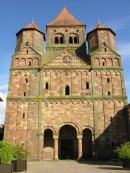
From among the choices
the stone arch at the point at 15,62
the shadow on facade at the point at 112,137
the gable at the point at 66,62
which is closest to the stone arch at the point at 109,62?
the gable at the point at 66,62

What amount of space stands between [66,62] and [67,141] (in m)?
11.4

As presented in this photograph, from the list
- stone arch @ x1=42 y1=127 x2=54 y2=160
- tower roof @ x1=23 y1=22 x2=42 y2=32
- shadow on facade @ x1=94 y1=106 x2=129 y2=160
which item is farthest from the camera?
tower roof @ x1=23 y1=22 x2=42 y2=32

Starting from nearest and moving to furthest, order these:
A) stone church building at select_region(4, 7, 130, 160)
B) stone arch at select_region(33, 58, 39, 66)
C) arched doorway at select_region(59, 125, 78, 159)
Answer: stone church building at select_region(4, 7, 130, 160)
arched doorway at select_region(59, 125, 78, 159)
stone arch at select_region(33, 58, 39, 66)

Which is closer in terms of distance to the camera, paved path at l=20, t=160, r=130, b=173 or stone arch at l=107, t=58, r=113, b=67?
paved path at l=20, t=160, r=130, b=173

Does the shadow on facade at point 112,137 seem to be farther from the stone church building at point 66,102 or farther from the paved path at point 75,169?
the paved path at point 75,169

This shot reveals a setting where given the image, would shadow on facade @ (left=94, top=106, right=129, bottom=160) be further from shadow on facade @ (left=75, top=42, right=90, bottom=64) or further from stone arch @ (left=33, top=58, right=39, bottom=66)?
stone arch @ (left=33, top=58, right=39, bottom=66)

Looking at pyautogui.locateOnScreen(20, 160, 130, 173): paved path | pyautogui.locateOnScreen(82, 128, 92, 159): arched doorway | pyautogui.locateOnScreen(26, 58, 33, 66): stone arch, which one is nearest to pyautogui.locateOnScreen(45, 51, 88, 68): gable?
pyautogui.locateOnScreen(26, 58, 33, 66): stone arch

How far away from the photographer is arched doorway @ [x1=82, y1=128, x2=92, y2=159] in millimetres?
28672

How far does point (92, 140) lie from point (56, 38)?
65.2 ft

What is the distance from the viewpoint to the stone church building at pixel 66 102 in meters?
27.6

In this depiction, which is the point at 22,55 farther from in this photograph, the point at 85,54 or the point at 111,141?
the point at 111,141

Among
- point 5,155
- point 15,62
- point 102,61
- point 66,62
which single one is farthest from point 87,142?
point 5,155

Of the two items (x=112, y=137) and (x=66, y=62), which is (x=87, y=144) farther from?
(x=66, y=62)

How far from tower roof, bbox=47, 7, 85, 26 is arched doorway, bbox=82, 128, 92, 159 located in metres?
20.6
